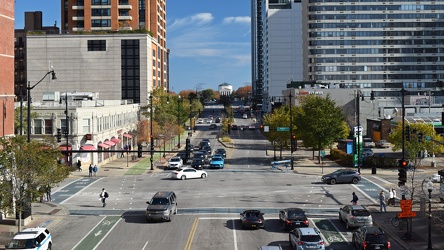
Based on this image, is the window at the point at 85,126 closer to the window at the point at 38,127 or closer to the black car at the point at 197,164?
the window at the point at 38,127

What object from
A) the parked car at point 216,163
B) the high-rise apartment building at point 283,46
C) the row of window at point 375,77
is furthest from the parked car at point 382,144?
the high-rise apartment building at point 283,46

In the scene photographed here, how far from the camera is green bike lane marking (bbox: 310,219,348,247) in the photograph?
108ft

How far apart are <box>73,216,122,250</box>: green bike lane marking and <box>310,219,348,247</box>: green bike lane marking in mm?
13701

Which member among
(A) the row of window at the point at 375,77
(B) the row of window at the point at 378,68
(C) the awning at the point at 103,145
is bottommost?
(C) the awning at the point at 103,145

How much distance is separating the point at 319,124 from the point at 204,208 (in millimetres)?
33652

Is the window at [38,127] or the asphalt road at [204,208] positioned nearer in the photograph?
the asphalt road at [204,208]

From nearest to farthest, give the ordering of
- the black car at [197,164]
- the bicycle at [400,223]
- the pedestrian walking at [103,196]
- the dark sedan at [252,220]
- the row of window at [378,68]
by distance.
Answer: the bicycle at [400,223] < the dark sedan at [252,220] < the pedestrian walking at [103,196] < the black car at [197,164] < the row of window at [378,68]

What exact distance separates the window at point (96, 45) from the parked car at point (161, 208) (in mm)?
76908

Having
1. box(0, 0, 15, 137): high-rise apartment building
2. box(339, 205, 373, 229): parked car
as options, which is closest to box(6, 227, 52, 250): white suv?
box(0, 0, 15, 137): high-rise apartment building

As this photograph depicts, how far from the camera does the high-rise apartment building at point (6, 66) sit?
3994 cm

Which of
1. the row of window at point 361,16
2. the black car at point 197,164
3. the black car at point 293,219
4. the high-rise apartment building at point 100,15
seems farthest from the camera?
the row of window at point 361,16

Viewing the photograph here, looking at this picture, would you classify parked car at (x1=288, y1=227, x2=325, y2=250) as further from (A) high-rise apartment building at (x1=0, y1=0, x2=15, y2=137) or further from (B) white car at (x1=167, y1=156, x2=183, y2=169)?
(B) white car at (x1=167, y1=156, x2=183, y2=169)

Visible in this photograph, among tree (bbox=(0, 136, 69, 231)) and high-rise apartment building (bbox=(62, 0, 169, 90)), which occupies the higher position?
high-rise apartment building (bbox=(62, 0, 169, 90))

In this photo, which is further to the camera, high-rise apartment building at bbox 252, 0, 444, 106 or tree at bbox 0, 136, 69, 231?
high-rise apartment building at bbox 252, 0, 444, 106
